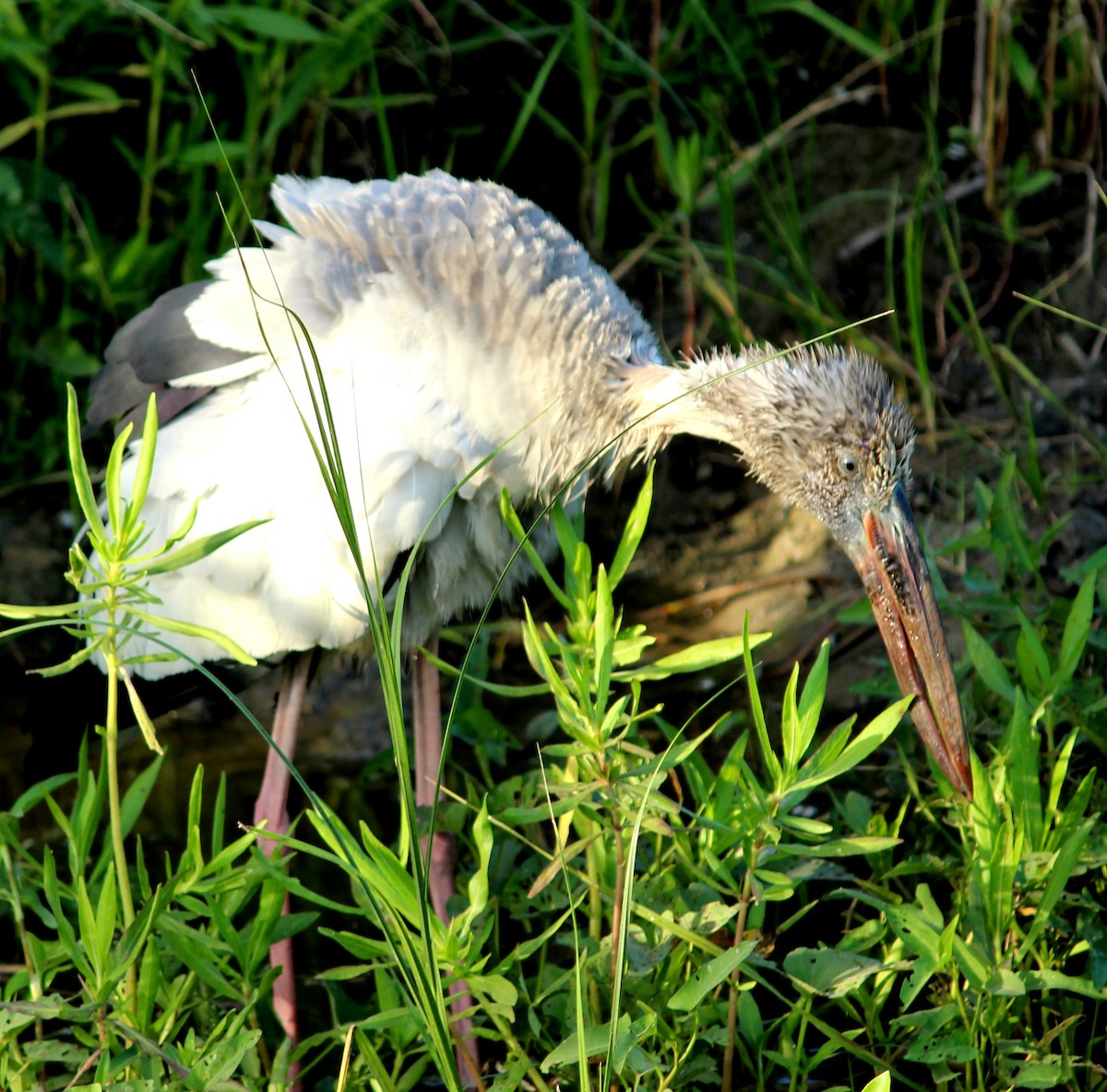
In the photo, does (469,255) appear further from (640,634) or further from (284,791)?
(284,791)

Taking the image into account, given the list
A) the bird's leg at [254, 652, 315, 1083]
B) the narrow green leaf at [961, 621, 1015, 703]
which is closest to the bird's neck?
the narrow green leaf at [961, 621, 1015, 703]

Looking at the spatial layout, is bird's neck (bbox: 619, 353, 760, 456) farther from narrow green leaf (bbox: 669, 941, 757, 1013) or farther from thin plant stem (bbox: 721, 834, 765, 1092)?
narrow green leaf (bbox: 669, 941, 757, 1013)

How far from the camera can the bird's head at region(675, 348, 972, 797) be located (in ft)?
7.46

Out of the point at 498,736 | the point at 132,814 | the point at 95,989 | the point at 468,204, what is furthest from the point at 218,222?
the point at 95,989

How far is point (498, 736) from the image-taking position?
2637mm

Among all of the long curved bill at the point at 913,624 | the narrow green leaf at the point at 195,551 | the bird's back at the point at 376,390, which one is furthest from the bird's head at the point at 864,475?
the narrow green leaf at the point at 195,551

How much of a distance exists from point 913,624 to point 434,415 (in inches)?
33.2

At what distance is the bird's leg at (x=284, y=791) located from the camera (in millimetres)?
2496

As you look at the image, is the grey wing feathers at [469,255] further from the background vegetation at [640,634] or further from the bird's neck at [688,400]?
the background vegetation at [640,634]

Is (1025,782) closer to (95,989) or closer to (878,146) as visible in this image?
(95,989)

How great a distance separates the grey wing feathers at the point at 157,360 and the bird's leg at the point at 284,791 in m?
0.52

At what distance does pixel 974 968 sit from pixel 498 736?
104 cm

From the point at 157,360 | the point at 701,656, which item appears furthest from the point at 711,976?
the point at 157,360

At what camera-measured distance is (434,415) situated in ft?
7.76
